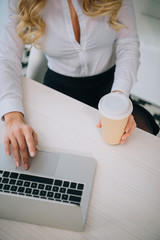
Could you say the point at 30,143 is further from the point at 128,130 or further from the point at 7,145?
the point at 128,130

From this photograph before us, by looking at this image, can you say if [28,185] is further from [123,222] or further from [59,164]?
[123,222]

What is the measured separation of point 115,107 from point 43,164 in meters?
0.28

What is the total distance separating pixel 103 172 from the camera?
60 cm

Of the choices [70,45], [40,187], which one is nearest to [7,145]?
[40,187]

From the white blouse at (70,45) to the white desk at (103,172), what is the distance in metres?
0.09

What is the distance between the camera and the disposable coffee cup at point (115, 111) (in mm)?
534

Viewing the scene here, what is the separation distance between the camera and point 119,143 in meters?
0.66

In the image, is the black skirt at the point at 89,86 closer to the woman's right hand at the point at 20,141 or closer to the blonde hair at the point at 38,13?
the blonde hair at the point at 38,13

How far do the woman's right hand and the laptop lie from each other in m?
0.02

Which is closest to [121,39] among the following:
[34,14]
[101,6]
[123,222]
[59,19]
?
[101,6]

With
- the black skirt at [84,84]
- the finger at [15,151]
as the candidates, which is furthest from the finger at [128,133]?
the black skirt at [84,84]

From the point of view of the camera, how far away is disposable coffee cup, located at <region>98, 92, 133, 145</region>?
21.0 inches

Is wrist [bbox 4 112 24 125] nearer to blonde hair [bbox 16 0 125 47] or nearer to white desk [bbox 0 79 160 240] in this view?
white desk [bbox 0 79 160 240]

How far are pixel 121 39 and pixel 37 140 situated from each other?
59 centimetres
